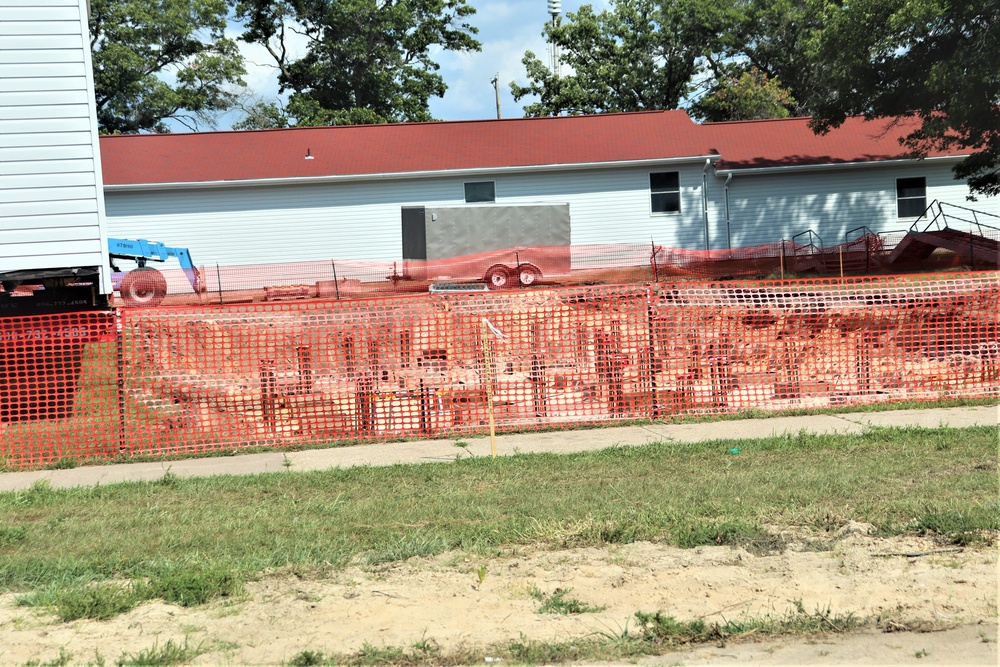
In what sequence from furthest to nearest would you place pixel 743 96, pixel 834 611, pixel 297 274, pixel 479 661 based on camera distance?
pixel 743 96 < pixel 297 274 < pixel 834 611 < pixel 479 661

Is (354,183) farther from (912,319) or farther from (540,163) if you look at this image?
(912,319)

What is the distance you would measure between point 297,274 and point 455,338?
17.3m

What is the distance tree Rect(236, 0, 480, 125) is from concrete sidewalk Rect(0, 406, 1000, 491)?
3753 cm

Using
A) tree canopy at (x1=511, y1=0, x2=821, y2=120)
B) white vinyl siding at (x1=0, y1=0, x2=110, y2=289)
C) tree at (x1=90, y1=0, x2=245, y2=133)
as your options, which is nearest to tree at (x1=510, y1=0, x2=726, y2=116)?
tree canopy at (x1=511, y1=0, x2=821, y2=120)

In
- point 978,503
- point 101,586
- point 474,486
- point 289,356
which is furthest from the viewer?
point 289,356

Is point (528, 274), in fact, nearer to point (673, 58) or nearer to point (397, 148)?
point (397, 148)

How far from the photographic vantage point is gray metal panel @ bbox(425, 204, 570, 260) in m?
26.9

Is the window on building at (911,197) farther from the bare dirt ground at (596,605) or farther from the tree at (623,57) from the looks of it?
the bare dirt ground at (596,605)

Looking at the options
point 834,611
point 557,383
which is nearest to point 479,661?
point 834,611

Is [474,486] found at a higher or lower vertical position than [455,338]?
lower

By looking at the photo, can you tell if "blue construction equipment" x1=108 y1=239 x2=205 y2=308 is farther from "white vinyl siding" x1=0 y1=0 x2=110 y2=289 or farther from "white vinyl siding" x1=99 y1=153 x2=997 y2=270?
"white vinyl siding" x1=0 y1=0 x2=110 y2=289

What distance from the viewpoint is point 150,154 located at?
29844 millimetres

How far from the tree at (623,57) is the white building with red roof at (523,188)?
18539 mm

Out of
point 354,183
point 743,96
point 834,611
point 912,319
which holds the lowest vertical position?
point 834,611
